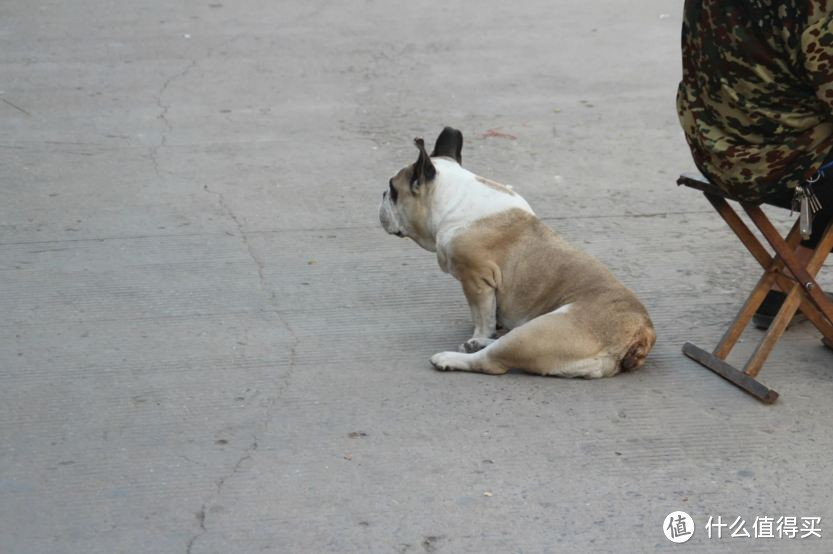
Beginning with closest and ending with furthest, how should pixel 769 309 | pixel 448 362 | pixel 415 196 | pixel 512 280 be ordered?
pixel 448 362 < pixel 512 280 < pixel 415 196 < pixel 769 309

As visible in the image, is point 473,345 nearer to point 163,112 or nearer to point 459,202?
point 459,202

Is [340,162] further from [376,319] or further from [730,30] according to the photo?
[730,30]

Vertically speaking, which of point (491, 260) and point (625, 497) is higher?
point (491, 260)

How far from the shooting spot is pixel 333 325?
5.59m

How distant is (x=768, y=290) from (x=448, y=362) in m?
1.39

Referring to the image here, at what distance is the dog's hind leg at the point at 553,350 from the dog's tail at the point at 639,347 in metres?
0.05

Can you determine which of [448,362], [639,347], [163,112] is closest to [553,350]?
[639,347]

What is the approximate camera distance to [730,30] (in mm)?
4402

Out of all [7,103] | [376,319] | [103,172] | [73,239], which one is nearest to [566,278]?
[376,319]

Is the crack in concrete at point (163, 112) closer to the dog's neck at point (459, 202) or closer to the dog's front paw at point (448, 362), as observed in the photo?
the dog's neck at point (459, 202)

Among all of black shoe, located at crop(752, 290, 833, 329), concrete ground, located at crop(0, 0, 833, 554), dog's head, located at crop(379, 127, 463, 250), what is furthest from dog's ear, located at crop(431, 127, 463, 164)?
black shoe, located at crop(752, 290, 833, 329)

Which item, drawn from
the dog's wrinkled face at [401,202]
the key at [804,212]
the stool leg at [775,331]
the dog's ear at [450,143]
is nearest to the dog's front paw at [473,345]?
the dog's wrinkled face at [401,202]

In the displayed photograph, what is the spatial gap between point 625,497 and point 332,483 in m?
1.00

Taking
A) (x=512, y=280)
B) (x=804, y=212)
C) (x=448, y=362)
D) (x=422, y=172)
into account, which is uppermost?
(x=804, y=212)
